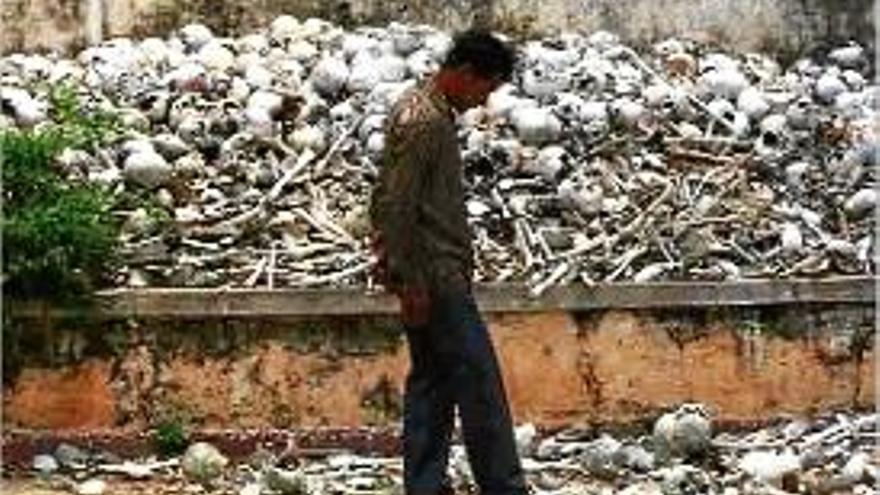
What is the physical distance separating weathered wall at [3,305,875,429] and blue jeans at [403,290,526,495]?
1.68m

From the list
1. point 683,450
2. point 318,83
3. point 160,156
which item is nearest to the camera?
point 683,450

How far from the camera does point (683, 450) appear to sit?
8.13 m

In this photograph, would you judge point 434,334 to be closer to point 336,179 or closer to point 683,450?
point 683,450

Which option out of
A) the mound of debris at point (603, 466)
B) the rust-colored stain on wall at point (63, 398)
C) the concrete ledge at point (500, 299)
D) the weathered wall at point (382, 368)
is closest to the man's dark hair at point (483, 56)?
the mound of debris at point (603, 466)

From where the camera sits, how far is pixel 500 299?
856 cm

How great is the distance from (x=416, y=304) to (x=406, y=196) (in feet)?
1.09

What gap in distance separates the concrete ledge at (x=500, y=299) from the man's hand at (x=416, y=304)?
1.84 metres

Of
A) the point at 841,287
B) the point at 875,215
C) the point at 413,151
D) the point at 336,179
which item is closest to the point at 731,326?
the point at 841,287

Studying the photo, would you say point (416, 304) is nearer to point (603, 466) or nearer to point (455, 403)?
point (455, 403)

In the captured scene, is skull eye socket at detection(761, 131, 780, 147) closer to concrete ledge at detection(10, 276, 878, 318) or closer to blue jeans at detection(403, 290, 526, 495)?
concrete ledge at detection(10, 276, 878, 318)

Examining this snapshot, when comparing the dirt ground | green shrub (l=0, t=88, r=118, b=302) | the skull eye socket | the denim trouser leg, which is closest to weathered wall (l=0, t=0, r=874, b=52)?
the skull eye socket

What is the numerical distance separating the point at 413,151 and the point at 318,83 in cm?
351

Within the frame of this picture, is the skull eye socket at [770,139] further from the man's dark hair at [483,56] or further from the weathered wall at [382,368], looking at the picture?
the man's dark hair at [483,56]

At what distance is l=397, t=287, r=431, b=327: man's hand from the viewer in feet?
21.6
